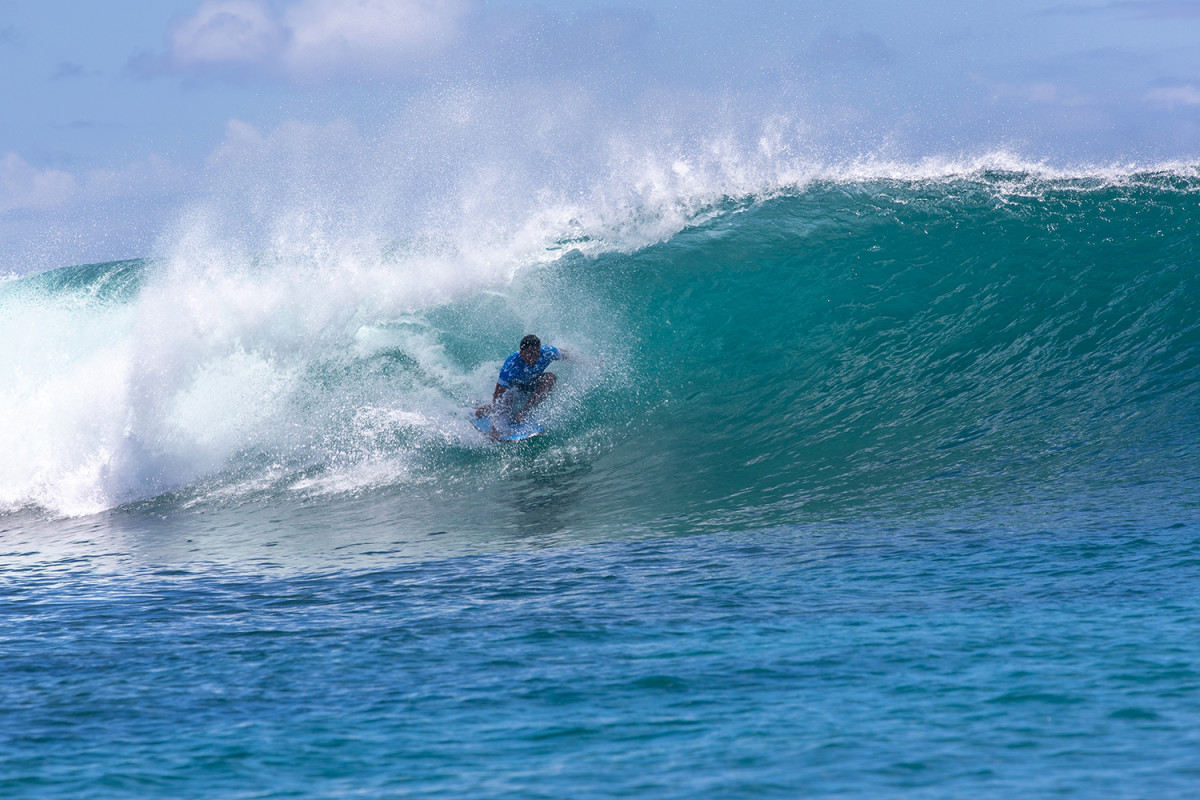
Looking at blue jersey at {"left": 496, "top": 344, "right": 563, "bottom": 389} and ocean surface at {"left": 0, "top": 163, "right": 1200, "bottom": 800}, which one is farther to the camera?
blue jersey at {"left": 496, "top": 344, "right": 563, "bottom": 389}

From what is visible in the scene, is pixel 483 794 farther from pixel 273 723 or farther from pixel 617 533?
pixel 617 533

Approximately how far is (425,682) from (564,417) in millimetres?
6265

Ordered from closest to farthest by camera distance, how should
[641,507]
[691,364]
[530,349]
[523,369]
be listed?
[641,507] → [530,349] → [523,369] → [691,364]

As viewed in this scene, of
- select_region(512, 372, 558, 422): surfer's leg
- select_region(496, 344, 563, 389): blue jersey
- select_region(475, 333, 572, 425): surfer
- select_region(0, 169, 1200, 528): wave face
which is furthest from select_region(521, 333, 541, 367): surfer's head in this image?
select_region(0, 169, 1200, 528): wave face

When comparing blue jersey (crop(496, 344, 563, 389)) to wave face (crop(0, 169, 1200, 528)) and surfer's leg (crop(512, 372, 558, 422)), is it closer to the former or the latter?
surfer's leg (crop(512, 372, 558, 422))

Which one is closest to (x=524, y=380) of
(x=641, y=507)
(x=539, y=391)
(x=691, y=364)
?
(x=539, y=391)

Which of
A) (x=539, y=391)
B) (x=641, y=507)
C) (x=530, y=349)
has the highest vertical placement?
(x=530, y=349)

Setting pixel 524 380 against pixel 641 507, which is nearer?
pixel 641 507

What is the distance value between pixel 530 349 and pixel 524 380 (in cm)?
54

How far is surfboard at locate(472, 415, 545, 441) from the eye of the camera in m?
10.1

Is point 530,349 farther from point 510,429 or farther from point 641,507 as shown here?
point 641,507

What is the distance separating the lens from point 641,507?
26.4ft

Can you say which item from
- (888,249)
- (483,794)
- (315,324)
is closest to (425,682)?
(483,794)

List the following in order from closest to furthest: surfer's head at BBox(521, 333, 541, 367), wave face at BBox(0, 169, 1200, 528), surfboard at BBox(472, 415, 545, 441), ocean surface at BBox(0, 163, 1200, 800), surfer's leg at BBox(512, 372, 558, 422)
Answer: ocean surface at BBox(0, 163, 1200, 800) < wave face at BBox(0, 169, 1200, 528) < surfer's head at BBox(521, 333, 541, 367) < surfboard at BBox(472, 415, 545, 441) < surfer's leg at BBox(512, 372, 558, 422)
